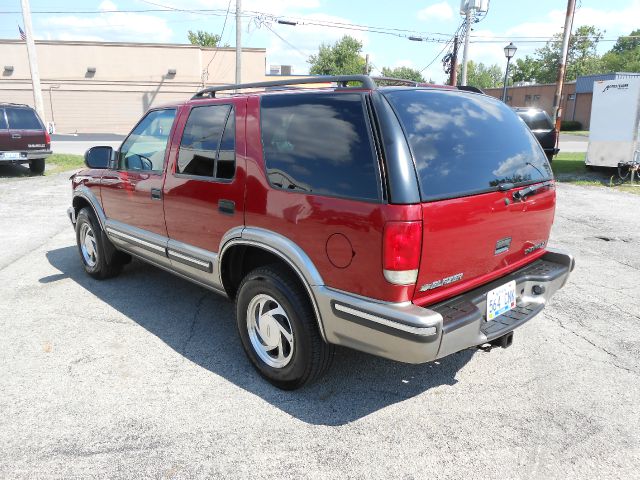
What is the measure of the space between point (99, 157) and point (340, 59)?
70934 millimetres

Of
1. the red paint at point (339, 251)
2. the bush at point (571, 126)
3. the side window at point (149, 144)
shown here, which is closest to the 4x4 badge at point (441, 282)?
the red paint at point (339, 251)

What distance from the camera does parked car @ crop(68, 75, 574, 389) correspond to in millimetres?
2453

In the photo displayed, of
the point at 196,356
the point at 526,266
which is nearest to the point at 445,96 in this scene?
the point at 526,266

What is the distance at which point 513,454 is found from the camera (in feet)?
8.38

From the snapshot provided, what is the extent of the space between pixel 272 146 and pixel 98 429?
1.92 m

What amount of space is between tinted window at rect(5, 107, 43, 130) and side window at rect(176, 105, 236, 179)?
37.3 feet

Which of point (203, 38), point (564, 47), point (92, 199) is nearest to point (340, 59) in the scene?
point (203, 38)

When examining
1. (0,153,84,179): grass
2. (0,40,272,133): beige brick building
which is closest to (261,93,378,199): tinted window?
(0,153,84,179): grass

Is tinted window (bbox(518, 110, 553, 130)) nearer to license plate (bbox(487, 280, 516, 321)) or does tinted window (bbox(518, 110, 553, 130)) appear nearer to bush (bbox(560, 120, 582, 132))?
license plate (bbox(487, 280, 516, 321))

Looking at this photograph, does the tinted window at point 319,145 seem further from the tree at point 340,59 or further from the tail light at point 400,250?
the tree at point 340,59

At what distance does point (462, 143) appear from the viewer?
280 cm

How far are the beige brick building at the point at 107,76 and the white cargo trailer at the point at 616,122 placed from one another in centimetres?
2558

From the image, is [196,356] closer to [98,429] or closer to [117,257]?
[98,429]

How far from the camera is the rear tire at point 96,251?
16.4ft
